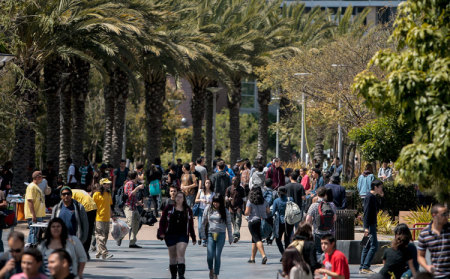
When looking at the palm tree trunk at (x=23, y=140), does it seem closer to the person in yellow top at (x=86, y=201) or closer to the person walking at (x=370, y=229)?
the person in yellow top at (x=86, y=201)

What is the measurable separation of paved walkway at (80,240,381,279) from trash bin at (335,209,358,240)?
3.02 ft

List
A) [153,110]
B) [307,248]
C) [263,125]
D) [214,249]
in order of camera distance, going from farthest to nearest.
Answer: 1. [263,125]
2. [153,110]
3. [214,249]
4. [307,248]

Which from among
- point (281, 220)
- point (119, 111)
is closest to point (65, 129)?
point (119, 111)

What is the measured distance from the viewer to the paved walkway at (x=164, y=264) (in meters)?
14.0

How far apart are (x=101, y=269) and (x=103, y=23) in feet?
40.7

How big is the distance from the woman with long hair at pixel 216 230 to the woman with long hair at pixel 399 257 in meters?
3.72

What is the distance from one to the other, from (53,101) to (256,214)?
14798mm

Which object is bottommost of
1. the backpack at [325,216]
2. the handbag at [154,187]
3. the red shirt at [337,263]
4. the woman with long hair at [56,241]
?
the red shirt at [337,263]

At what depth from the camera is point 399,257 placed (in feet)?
33.2

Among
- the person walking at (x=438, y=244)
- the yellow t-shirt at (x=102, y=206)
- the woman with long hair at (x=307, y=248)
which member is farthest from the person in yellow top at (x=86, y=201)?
the person walking at (x=438, y=244)

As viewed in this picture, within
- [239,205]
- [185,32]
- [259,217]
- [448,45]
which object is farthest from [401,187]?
[448,45]

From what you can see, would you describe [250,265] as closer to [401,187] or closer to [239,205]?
[239,205]

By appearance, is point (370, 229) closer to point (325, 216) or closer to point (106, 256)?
point (325, 216)

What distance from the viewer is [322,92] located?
33.8 m
